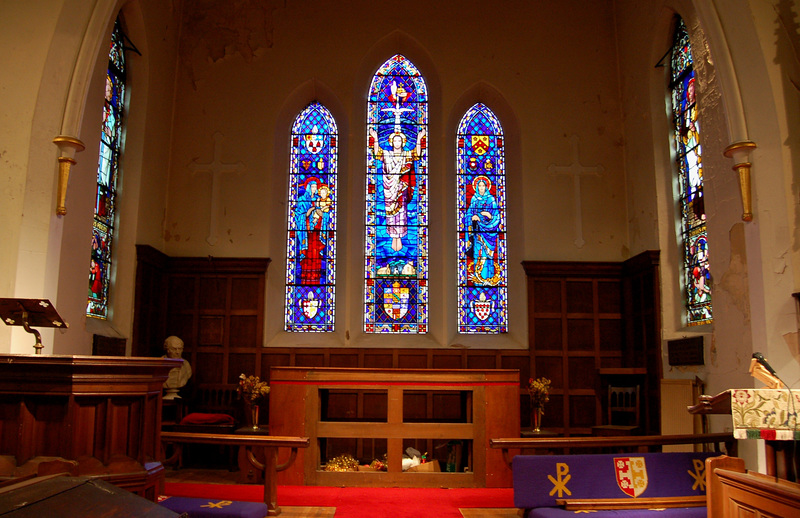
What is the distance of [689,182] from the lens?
25.8 feet

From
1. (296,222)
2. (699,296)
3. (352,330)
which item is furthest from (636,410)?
(296,222)

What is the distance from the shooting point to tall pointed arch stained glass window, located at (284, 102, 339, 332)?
9.34 meters

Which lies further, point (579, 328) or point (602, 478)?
point (579, 328)

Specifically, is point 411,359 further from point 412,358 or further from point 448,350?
point 448,350

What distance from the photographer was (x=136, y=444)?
3664 mm

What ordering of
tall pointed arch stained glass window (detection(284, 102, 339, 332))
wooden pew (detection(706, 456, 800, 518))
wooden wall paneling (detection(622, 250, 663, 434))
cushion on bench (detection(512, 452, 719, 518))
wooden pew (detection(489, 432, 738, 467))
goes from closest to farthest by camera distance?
wooden pew (detection(706, 456, 800, 518)) < cushion on bench (detection(512, 452, 719, 518)) < wooden pew (detection(489, 432, 738, 467)) < wooden wall paneling (detection(622, 250, 663, 434)) < tall pointed arch stained glass window (detection(284, 102, 339, 332))

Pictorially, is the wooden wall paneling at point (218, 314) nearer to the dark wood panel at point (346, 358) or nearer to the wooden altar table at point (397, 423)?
the dark wood panel at point (346, 358)

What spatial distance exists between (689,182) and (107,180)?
6.64 meters

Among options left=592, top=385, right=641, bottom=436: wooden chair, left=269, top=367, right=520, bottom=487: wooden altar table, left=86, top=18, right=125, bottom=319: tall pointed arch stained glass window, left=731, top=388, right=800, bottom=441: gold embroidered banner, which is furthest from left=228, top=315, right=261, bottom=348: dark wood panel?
left=731, top=388, right=800, bottom=441: gold embroidered banner

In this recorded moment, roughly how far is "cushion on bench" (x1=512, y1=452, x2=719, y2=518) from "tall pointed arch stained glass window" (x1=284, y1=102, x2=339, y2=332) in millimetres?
4894

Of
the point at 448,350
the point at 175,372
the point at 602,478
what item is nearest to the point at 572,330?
the point at 448,350

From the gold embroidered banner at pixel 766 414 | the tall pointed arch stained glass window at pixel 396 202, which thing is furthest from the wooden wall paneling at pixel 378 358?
the gold embroidered banner at pixel 766 414

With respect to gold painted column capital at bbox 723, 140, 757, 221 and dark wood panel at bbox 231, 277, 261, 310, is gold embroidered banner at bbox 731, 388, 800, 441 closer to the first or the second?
gold painted column capital at bbox 723, 140, 757, 221

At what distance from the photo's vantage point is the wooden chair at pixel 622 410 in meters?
8.12
